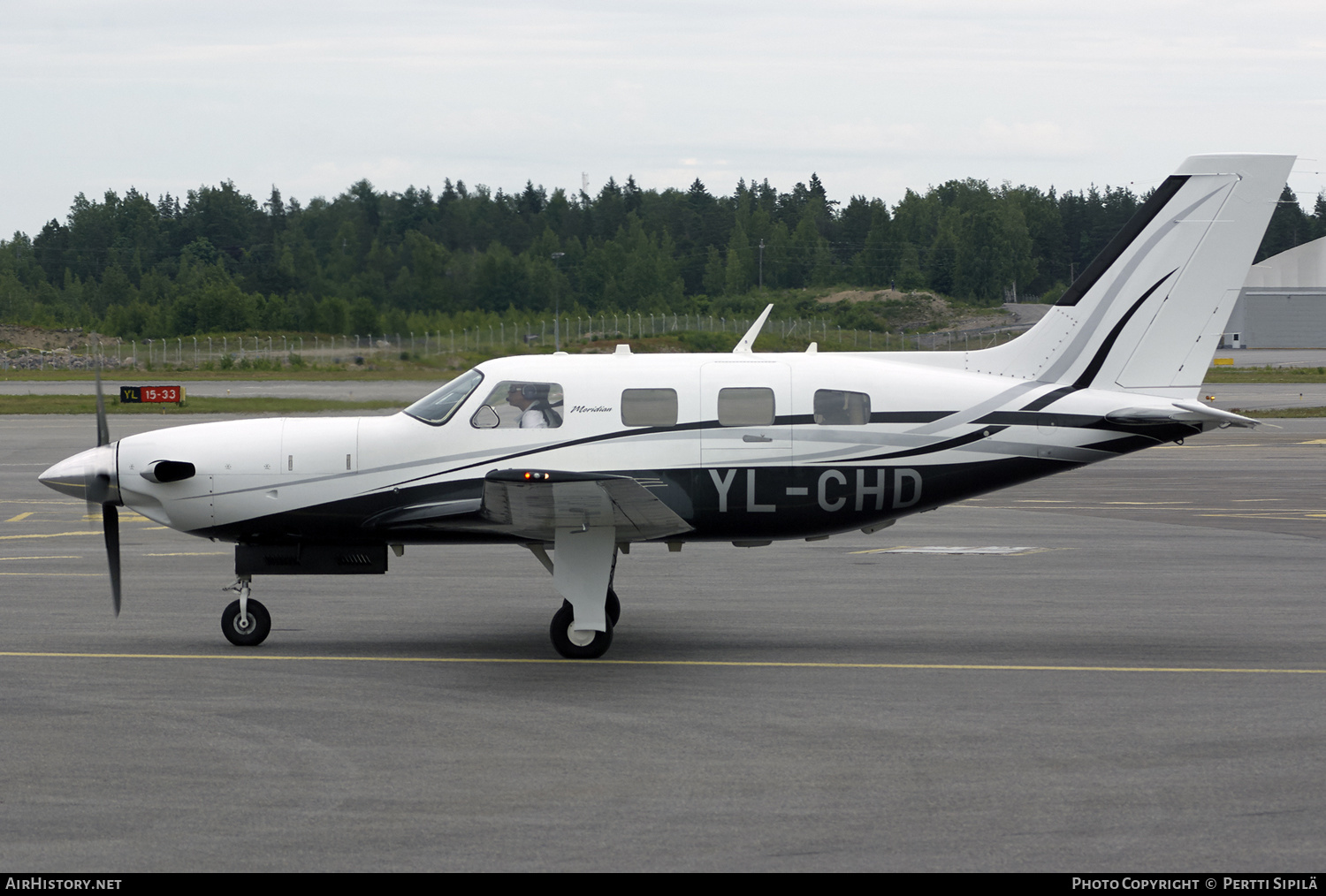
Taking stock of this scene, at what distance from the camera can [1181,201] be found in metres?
11.5

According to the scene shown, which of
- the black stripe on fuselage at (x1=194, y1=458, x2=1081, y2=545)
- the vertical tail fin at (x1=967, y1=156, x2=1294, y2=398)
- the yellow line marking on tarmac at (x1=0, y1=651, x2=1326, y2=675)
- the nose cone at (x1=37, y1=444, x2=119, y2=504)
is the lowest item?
the yellow line marking on tarmac at (x1=0, y1=651, x2=1326, y2=675)

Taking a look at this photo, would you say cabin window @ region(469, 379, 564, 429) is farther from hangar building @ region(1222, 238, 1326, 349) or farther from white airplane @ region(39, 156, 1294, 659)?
hangar building @ region(1222, 238, 1326, 349)

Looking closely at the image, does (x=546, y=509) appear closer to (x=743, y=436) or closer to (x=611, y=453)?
(x=611, y=453)

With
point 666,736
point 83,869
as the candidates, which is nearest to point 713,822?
point 666,736

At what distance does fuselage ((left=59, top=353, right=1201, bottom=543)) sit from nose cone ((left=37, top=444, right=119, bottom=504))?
0.09 m

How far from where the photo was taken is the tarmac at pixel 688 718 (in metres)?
6.32

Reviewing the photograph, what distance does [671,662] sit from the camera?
10.4 metres

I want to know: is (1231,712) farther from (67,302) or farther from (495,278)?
(67,302)

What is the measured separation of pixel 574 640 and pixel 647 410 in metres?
2.11

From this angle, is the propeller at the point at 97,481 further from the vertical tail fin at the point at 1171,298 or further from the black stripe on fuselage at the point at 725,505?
the vertical tail fin at the point at 1171,298

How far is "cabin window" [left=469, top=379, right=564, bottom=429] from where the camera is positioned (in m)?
10.8

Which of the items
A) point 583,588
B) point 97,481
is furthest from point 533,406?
point 97,481

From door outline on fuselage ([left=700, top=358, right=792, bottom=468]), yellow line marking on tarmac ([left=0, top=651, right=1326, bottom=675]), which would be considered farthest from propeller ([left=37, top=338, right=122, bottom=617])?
door outline on fuselage ([left=700, top=358, right=792, bottom=468])

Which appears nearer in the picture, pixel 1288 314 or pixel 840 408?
pixel 840 408
